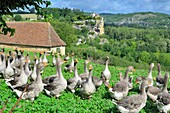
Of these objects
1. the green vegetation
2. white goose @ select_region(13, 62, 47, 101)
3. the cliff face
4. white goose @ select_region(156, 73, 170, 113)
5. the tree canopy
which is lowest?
the green vegetation

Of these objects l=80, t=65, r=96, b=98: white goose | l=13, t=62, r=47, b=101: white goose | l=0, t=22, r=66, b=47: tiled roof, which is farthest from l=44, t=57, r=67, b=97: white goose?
l=0, t=22, r=66, b=47: tiled roof

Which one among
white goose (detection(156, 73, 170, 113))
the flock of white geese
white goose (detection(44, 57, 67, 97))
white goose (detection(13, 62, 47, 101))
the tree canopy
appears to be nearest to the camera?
the tree canopy

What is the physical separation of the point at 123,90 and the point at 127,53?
9562 centimetres

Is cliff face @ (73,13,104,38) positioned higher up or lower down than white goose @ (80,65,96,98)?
lower down

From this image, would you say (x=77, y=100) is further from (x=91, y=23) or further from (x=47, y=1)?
(x=91, y=23)

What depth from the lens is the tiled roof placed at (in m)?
47.9

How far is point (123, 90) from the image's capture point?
524 inches

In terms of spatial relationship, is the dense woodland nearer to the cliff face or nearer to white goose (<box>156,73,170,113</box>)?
the cliff face

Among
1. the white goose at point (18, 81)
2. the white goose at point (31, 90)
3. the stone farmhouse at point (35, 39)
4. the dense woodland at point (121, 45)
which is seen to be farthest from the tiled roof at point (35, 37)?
the white goose at point (31, 90)

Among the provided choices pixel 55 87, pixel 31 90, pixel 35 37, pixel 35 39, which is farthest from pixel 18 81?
pixel 35 37

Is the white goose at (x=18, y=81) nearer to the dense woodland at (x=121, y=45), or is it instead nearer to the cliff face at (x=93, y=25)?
the dense woodland at (x=121, y=45)

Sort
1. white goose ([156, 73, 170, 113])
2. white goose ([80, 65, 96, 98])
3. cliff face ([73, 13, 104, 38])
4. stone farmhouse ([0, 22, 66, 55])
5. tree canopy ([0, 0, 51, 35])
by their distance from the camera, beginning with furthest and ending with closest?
cliff face ([73, 13, 104, 38]) < stone farmhouse ([0, 22, 66, 55]) < white goose ([80, 65, 96, 98]) < white goose ([156, 73, 170, 113]) < tree canopy ([0, 0, 51, 35])

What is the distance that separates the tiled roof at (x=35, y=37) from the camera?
157 feet

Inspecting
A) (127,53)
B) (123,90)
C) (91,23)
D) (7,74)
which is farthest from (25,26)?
(91,23)
